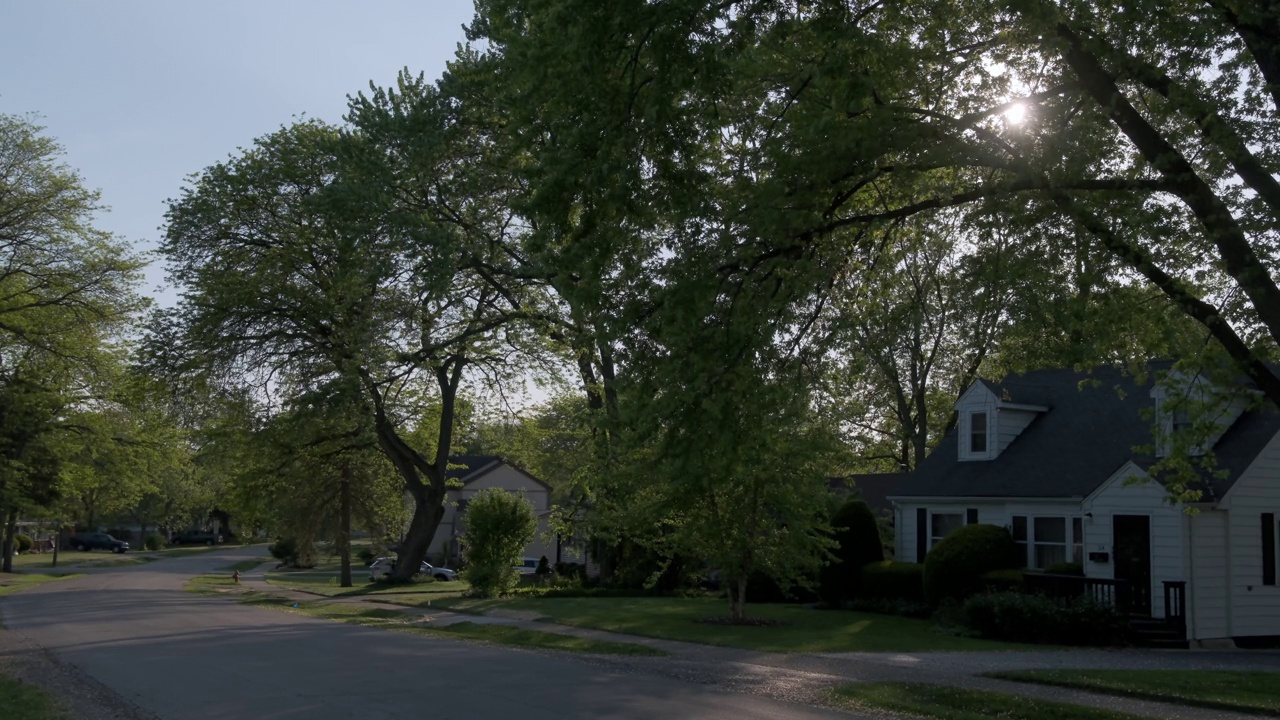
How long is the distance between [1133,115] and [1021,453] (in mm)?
18280

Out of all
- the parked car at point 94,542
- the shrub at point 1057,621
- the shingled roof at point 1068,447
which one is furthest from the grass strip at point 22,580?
the parked car at point 94,542

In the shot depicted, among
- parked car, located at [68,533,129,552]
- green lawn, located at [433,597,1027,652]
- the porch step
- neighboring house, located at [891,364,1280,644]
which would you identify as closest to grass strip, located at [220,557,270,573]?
parked car, located at [68,533,129,552]

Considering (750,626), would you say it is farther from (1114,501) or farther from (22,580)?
(22,580)

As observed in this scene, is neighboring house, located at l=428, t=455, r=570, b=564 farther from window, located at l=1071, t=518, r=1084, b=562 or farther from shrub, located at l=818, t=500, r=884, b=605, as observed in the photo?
window, located at l=1071, t=518, r=1084, b=562

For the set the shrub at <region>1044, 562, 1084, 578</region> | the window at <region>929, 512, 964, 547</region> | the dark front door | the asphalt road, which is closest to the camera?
the asphalt road

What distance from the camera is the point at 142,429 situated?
44.5 meters

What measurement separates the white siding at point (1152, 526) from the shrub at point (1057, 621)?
159 cm

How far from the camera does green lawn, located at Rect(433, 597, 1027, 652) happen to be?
821 inches

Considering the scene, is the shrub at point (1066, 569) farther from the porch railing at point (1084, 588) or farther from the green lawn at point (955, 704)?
the green lawn at point (955, 704)

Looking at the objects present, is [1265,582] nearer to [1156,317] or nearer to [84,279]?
[1156,317]

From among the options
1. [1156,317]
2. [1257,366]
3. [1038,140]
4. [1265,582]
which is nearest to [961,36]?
[1038,140]

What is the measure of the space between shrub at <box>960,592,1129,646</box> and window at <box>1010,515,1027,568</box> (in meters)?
4.17

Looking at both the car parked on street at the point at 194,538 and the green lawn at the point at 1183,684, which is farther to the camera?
the car parked on street at the point at 194,538

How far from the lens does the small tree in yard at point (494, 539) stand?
33.2 meters
